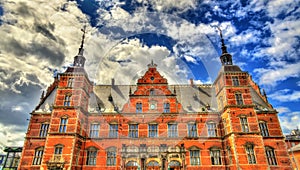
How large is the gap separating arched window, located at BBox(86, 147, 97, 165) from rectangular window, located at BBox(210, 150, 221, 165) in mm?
14936

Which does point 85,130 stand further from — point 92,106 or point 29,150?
point 29,150

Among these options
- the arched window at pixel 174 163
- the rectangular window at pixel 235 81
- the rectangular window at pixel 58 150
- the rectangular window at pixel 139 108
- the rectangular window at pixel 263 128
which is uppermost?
the rectangular window at pixel 235 81

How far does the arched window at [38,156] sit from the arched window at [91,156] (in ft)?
17.7

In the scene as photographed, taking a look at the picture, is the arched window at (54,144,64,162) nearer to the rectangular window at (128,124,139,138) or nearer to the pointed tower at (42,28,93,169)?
the pointed tower at (42,28,93,169)

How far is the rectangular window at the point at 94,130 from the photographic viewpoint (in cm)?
2469

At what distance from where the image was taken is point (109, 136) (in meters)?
24.5

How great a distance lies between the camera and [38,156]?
22266 mm

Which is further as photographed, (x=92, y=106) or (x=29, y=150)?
(x=92, y=106)

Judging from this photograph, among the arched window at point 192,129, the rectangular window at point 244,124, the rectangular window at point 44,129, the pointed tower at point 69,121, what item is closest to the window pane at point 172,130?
the arched window at point 192,129

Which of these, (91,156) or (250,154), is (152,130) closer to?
(91,156)

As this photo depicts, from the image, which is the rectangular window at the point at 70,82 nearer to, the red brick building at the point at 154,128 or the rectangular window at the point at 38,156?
the red brick building at the point at 154,128

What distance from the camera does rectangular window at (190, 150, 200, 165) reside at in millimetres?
23219

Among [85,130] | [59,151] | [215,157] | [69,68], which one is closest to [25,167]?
[59,151]

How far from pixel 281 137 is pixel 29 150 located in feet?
102
